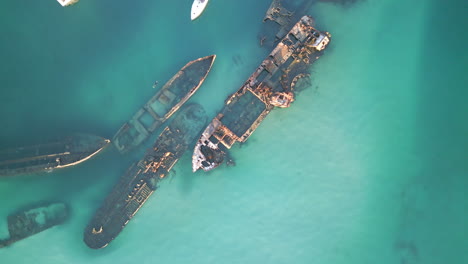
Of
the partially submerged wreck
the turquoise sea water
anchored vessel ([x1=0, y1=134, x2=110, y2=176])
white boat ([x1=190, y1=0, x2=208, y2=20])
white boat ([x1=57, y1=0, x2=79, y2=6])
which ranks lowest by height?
the turquoise sea water

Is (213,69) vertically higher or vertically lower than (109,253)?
higher

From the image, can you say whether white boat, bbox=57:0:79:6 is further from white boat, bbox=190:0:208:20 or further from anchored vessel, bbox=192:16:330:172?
anchored vessel, bbox=192:16:330:172

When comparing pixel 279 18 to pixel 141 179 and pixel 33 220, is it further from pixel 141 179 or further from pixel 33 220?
pixel 33 220

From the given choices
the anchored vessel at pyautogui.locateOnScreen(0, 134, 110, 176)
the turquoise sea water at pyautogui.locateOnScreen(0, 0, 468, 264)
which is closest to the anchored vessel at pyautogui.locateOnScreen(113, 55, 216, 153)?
the turquoise sea water at pyautogui.locateOnScreen(0, 0, 468, 264)

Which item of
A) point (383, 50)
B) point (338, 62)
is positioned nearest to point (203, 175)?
point (338, 62)

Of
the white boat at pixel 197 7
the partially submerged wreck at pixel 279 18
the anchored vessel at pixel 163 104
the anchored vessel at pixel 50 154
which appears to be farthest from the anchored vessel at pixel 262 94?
the anchored vessel at pixel 50 154

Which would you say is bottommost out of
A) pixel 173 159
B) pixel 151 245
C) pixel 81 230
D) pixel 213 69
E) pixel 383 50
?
pixel 151 245

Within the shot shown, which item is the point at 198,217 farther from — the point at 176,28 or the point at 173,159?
the point at 176,28
